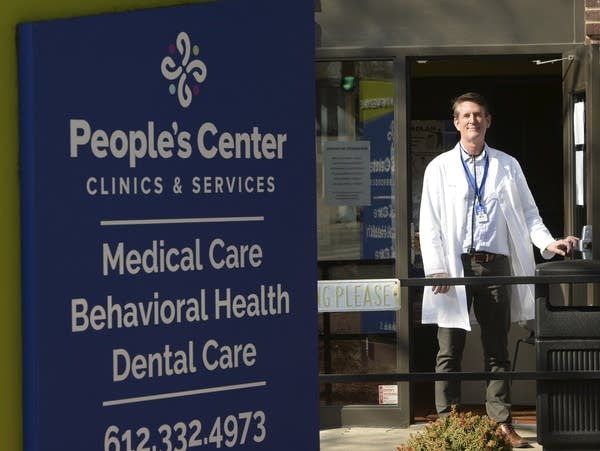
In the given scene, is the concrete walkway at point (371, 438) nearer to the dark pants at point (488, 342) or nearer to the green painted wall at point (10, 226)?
the dark pants at point (488, 342)

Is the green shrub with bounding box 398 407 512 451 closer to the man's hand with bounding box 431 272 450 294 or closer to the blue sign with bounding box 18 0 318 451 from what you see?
the man's hand with bounding box 431 272 450 294

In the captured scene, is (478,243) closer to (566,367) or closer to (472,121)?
(472,121)

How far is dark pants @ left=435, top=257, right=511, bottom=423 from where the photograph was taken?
307 inches

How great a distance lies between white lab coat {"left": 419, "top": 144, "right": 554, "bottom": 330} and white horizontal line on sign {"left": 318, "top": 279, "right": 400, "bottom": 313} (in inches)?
19.6

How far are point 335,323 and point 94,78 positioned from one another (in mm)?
6474

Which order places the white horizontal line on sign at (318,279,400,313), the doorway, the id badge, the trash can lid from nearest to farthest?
the trash can lid < the white horizontal line on sign at (318,279,400,313) < the id badge < the doorway

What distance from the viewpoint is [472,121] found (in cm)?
794

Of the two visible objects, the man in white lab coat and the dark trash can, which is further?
the man in white lab coat

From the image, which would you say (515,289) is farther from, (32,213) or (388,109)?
(32,213)

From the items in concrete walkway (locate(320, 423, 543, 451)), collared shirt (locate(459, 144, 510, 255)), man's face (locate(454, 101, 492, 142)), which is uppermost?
man's face (locate(454, 101, 492, 142))

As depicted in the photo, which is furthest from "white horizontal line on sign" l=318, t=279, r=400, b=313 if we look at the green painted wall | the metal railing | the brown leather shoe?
the green painted wall

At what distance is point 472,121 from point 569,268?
1.47 meters

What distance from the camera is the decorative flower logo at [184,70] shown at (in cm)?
225

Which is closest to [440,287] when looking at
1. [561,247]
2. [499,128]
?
[561,247]
